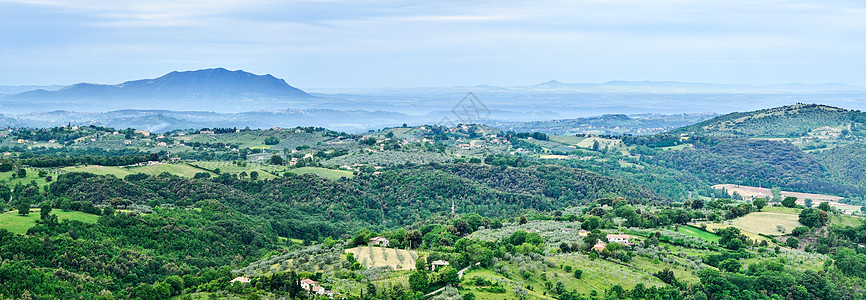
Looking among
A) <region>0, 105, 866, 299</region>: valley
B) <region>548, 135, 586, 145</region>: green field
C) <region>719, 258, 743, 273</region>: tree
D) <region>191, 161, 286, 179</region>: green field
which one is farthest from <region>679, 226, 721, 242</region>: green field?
<region>548, 135, 586, 145</region>: green field

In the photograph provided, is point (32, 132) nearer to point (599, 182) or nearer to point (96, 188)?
point (96, 188)

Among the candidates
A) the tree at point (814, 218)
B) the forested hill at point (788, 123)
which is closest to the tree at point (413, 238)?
the tree at point (814, 218)

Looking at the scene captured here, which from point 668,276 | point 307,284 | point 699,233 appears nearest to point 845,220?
point 699,233

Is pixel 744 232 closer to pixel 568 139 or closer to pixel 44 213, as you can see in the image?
A: pixel 44 213

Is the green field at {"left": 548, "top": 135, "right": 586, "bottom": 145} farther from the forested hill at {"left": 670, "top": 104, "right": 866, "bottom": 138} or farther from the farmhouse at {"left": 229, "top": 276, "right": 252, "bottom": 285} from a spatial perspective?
the farmhouse at {"left": 229, "top": 276, "right": 252, "bottom": 285}

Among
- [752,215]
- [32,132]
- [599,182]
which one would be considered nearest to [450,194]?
[599,182]

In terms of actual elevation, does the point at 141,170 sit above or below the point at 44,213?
below
